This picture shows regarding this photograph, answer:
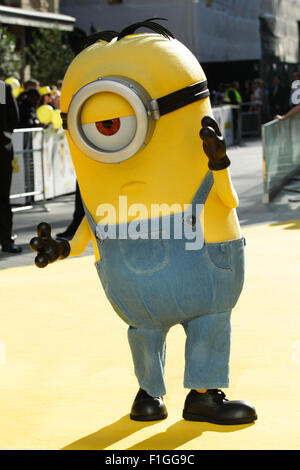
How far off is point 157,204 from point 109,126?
42 cm

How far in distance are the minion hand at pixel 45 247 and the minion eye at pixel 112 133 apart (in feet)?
1.64

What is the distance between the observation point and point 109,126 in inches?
154

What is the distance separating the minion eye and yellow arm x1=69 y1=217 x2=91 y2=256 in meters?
0.57

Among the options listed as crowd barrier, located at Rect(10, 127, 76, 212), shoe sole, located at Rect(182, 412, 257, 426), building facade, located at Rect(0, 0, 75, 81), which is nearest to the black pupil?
shoe sole, located at Rect(182, 412, 257, 426)

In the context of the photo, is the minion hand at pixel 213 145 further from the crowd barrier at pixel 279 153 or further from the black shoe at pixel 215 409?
the crowd barrier at pixel 279 153

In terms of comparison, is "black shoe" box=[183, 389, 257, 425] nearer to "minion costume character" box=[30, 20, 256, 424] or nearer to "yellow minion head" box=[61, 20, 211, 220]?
"minion costume character" box=[30, 20, 256, 424]

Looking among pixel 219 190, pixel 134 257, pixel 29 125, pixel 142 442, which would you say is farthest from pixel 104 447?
pixel 29 125

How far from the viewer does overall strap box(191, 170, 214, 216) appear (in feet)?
13.4

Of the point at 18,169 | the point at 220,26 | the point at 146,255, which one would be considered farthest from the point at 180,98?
the point at 220,26

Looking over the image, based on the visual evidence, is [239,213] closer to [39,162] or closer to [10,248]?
[39,162]

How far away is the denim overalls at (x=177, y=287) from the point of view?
4051 millimetres

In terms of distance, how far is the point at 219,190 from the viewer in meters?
4.03

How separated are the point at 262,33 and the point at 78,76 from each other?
35505 millimetres

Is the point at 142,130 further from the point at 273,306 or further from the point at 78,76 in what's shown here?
the point at 273,306
